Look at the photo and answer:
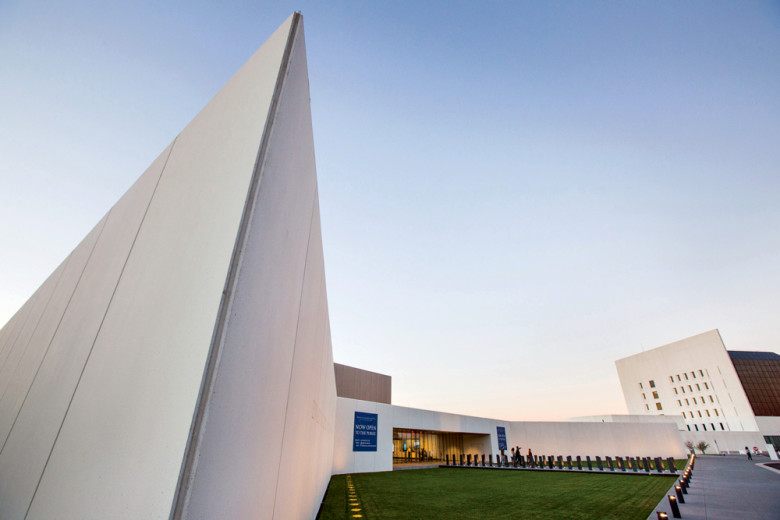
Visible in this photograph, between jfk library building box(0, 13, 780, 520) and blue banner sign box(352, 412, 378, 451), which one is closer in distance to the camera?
jfk library building box(0, 13, 780, 520)

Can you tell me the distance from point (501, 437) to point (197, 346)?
34588mm

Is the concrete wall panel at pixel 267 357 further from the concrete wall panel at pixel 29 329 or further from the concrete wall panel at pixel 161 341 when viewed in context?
the concrete wall panel at pixel 29 329

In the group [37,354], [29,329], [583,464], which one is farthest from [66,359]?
[583,464]

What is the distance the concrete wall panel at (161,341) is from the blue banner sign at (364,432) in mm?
19329

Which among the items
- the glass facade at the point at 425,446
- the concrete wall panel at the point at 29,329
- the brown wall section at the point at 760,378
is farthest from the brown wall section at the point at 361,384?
the brown wall section at the point at 760,378

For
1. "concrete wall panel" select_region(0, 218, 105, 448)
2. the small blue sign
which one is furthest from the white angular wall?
the small blue sign

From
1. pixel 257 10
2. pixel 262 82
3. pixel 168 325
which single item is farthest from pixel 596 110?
pixel 168 325

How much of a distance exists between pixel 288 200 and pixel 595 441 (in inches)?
1478

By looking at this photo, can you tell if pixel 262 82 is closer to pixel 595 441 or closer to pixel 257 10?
pixel 257 10

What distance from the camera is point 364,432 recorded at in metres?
19.1

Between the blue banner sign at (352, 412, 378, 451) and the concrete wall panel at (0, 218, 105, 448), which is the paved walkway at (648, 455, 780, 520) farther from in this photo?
the blue banner sign at (352, 412, 378, 451)

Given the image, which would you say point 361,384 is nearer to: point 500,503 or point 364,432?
point 364,432

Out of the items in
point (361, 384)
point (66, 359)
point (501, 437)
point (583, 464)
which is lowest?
point (583, 464)

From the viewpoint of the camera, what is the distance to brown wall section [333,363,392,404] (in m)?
29.9
